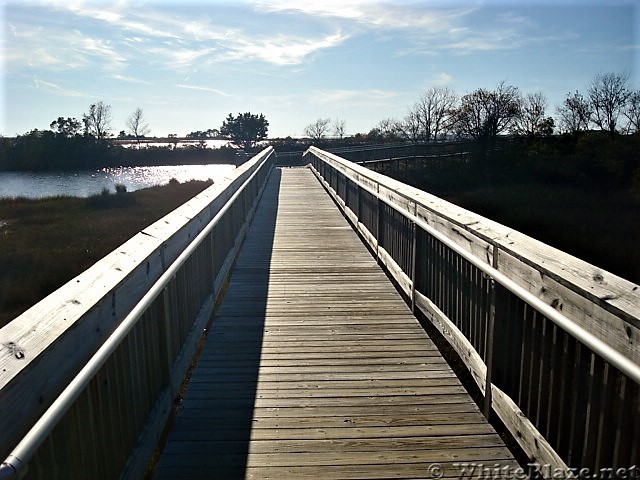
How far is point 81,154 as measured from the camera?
74.9m

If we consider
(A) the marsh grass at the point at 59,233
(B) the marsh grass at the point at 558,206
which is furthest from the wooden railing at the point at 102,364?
(B) the marsh grass at the point at 558,206

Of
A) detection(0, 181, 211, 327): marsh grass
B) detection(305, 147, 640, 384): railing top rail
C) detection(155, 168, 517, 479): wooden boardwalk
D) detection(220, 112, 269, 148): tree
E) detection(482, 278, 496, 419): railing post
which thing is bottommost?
detection(0, 181, 211, 327): marsh grass

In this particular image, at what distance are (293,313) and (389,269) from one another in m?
1.67

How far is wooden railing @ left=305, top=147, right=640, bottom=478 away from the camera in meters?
2.11

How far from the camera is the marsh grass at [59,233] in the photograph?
16.1 metres

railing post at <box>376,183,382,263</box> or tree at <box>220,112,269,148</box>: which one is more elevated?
tree at <box>220,112,269,148</box>

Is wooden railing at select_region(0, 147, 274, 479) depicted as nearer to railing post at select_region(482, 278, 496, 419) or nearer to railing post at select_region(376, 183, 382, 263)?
railing post at select_region(482, 278, 496, 419)

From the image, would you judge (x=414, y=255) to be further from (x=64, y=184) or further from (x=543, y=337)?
(x=64, y=184)

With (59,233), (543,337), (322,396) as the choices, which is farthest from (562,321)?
(59,233)

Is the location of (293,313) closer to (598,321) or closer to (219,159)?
(598,321)

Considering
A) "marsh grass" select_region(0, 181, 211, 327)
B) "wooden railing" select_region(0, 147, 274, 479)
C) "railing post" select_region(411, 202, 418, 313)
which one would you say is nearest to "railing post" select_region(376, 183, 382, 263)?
"railing post" select_region(411, 202, 418, 313)

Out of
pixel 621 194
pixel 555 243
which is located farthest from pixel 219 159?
pixel 555 243

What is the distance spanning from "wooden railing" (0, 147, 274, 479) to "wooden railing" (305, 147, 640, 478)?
1.81m

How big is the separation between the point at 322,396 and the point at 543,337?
161 cm
